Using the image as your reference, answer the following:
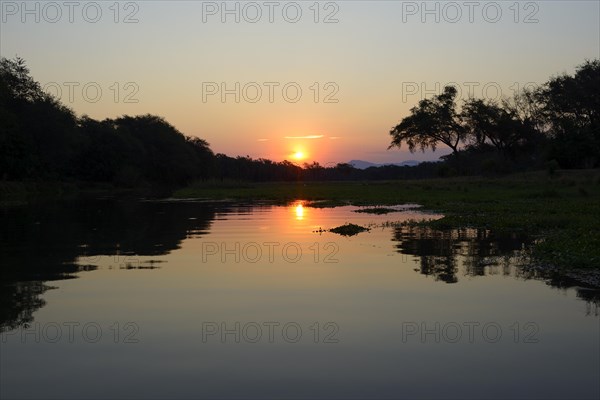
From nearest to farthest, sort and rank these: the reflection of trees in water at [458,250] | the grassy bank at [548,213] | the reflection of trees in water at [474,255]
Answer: the reflection of trees in water at [474,255], the reflection of trees in water at [458,250], the grassy bank at [548,213]

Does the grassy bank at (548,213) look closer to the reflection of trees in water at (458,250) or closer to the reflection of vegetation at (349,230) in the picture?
the reflection of trees in water at (458,250)

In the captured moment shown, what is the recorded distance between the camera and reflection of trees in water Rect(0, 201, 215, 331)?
13325mm

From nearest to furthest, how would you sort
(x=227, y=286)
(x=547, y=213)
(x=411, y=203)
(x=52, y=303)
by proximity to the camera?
1. (x=52, y=303)
2. (x=227, y=286)
3. (x=547, y=213)
4. (x=411, y=203)

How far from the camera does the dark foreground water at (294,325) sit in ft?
26.5

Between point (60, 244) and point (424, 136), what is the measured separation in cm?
8582

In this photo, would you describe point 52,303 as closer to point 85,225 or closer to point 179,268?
point 179,268

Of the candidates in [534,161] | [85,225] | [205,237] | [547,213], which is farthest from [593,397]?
[534,161]

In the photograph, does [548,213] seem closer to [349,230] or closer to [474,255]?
[349,230]

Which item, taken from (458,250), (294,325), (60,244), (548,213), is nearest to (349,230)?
(458,250)

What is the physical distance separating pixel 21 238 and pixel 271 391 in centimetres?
2023

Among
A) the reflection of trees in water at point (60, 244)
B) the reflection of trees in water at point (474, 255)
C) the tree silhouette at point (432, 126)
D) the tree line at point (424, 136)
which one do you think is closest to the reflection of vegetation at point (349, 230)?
the reflection of trees in water at point (474, 255)

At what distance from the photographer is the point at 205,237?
→ 2584 cm

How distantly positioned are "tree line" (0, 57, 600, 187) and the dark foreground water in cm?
5512

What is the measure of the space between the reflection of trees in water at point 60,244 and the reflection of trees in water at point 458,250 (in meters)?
8.41
